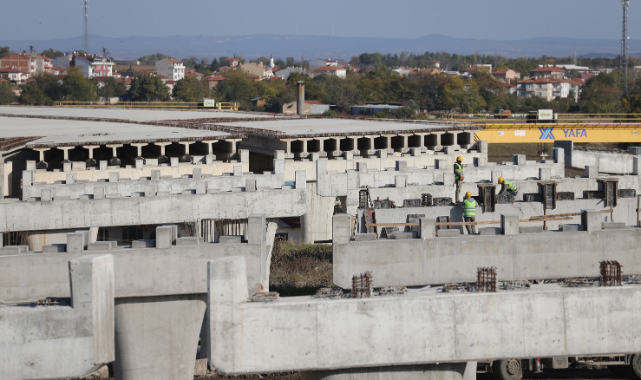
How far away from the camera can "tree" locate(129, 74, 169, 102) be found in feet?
456

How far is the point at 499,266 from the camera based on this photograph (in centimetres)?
1842

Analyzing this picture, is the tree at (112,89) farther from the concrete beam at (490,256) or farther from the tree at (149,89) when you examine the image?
the concrete beam at (490,256)

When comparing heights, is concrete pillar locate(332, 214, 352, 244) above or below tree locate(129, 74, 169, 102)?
below

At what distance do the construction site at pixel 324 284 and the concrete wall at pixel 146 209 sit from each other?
48mm

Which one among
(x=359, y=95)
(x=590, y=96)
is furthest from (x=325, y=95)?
(x=590, y=96)

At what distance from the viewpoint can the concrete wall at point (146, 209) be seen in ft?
79.7

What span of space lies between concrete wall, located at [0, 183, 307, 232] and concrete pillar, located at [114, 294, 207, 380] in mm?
7175

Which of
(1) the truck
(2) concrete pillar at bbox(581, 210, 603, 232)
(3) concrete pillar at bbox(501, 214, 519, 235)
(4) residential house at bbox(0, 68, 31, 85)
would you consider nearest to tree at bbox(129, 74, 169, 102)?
(4) residential house at bbox(0, 68, 31, 85)

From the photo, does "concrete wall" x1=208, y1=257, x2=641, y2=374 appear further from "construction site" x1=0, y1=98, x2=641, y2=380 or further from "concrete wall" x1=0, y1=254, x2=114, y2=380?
"concrete wall" x1=0, y1=254, x2=114, y2=380

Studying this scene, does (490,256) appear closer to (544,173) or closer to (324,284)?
(324,284)

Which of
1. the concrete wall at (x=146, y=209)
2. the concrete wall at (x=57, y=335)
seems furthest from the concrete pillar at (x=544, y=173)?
the concrete wall at (x=57, y=335)

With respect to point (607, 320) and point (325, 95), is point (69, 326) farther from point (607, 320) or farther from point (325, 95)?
point (325, 95)

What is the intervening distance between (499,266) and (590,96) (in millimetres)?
110660

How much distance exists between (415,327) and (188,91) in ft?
430
